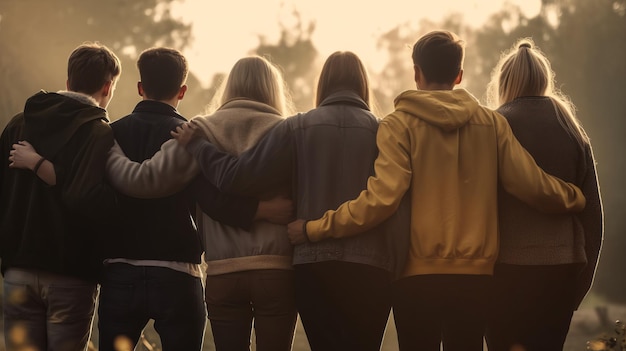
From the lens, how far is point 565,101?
15.6ft

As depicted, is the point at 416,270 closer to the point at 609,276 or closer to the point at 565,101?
the point at 565,101

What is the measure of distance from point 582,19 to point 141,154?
19.4m

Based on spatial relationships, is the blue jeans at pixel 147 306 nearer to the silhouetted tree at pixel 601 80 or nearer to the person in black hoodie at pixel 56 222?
the person in black hoodie at pixel 56 222

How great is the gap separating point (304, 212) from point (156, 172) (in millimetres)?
759

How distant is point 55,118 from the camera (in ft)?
15.1

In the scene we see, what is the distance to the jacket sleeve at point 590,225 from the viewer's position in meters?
4.53

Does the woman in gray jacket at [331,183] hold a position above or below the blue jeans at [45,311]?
above

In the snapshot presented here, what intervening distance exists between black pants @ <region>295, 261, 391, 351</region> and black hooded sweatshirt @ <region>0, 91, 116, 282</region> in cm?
107

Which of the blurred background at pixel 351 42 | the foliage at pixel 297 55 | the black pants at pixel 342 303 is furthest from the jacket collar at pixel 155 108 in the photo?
the foliage at pixel 297 55

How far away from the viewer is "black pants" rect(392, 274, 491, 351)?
4145 mm

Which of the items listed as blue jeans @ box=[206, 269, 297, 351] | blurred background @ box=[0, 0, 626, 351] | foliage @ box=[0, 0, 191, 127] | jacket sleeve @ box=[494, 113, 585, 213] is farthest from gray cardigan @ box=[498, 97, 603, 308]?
foliage @ box=[0, 0, 191, 127]

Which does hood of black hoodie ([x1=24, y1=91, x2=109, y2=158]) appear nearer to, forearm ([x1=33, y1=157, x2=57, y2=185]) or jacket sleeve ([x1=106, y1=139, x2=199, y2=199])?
forearm ([x1=33, y1=157, x2=57, y2=185])

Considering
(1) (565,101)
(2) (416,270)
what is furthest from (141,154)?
(1) (565,101)

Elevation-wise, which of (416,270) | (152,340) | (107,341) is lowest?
(152,340)
